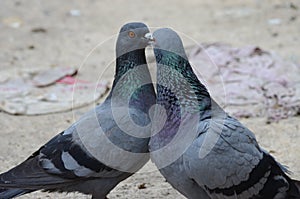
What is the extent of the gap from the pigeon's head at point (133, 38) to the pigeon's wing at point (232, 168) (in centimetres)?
96

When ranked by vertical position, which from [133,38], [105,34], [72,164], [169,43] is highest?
[169,43]

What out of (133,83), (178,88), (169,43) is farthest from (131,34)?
(178,88)

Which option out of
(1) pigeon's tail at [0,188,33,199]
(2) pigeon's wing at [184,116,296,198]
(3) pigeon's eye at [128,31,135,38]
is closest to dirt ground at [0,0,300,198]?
(1) pigeon's tail at [0,188,33,199]

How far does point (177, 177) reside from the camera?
375 centimetres

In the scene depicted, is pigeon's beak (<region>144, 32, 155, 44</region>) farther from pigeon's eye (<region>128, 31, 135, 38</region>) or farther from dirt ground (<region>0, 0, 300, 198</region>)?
dirt ground (<region>0, 0, 300, 198</region>)

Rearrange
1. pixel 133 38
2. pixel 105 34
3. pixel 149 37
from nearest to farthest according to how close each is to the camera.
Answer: pixel 149 37 → pixel 133 38 → pixel 105 34

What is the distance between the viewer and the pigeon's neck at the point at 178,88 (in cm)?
385

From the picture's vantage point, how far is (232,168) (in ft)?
11.9

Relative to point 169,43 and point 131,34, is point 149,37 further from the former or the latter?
point 169,43

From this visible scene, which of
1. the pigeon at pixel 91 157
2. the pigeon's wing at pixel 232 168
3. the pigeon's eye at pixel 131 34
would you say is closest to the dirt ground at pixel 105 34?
the pigeon at pixel 91 157

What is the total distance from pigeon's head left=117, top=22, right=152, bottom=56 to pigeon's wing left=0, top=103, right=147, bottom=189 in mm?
553

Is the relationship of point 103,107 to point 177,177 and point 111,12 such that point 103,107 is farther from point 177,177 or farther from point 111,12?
point 111,12

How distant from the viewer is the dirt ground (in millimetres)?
5574

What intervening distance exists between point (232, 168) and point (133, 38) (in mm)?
1273
